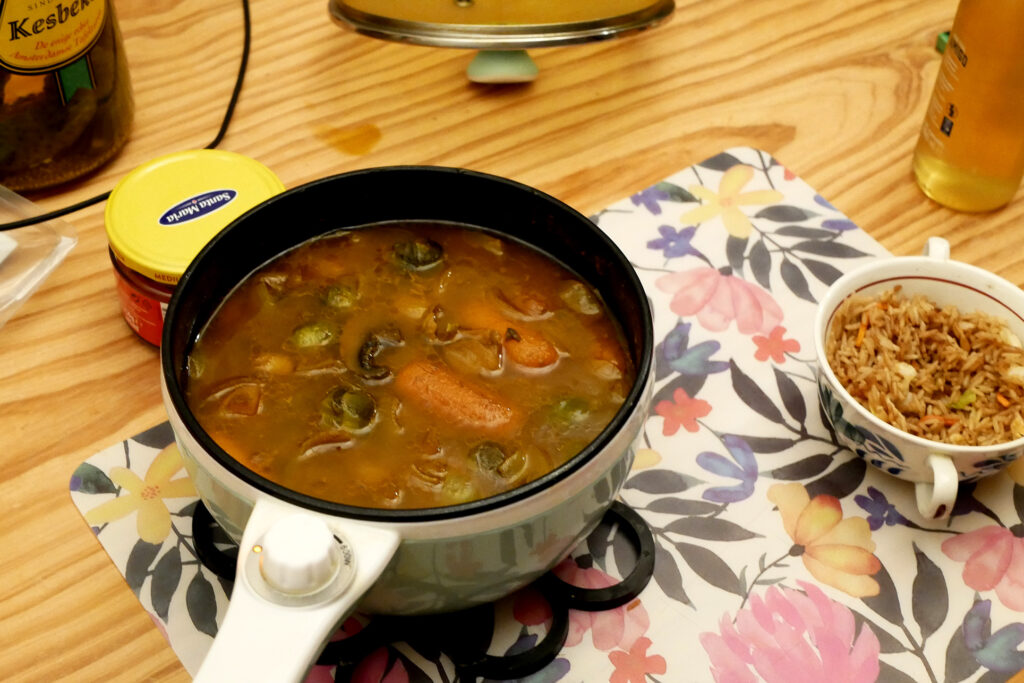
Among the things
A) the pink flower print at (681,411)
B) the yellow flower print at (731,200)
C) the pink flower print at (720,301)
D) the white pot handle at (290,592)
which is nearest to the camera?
the white pot handle at (290,592)

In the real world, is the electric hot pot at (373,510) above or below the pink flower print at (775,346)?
above

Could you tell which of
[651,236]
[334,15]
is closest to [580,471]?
[651,236]

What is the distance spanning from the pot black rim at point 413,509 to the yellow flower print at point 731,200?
0.40m

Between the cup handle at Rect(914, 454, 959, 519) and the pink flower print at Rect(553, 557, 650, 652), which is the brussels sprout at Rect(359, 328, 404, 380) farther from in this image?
the cup handle at Rect(914, 454, 959, 519)

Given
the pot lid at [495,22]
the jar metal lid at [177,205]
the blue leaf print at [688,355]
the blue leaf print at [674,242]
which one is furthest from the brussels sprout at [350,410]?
the pot lid at [495,22]

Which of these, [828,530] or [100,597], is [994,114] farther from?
[100,597]

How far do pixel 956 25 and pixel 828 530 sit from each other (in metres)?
0.62

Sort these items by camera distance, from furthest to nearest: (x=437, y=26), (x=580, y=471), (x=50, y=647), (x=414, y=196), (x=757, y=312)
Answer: (x=437, y=26) → (x=757, y=312) → (x=414, y=196) → (x=50, y=647) → (x=580, y=471)

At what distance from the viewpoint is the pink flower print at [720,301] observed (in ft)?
3.69

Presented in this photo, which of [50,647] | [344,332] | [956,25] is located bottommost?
[50,647]

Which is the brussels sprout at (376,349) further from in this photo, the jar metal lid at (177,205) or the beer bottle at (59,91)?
the beer bottle at (59,91)

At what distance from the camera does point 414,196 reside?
95 cm

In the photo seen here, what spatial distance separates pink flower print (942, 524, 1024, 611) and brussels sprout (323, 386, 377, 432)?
539 mm

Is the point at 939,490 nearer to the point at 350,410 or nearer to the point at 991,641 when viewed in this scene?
the point at 991,641
